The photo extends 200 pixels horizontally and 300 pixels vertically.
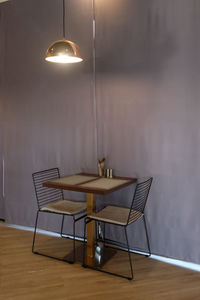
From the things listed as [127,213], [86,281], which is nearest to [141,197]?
[127,213]

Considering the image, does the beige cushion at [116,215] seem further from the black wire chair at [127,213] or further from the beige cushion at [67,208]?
the beige cushion at [67,208]

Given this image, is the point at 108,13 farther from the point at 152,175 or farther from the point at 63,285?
the point at 63,285

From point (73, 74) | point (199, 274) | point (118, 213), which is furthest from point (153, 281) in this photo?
point (73, 74)

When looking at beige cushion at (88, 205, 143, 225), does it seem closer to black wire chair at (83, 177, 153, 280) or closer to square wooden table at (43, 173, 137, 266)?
black wire chair at (83, 177, 153, 280)

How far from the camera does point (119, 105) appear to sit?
9.13 ft

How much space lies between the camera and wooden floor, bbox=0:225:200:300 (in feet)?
6.85

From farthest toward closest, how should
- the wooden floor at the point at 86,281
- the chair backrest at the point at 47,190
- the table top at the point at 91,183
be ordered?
the chair backrest at the point at 47,190
the table top at the point at 91,183
the wooden floor at the point at 86,281

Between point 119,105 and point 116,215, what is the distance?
102 centimetres

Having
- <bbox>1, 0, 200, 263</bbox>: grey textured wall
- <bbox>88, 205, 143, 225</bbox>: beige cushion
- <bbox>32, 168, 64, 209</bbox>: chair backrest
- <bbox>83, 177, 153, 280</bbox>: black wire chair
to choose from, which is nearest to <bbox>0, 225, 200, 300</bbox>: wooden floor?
<bbox>83, 177, 153, 280</bbox>: black wire chair

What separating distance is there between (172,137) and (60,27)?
1.65 metres

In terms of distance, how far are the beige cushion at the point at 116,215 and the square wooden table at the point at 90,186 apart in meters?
0.12

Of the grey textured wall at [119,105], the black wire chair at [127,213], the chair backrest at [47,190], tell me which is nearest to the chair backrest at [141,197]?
the black wire chair at [127,213]

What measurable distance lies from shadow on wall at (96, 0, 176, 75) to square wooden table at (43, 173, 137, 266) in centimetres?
100

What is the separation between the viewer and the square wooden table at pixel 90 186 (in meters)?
2.35
